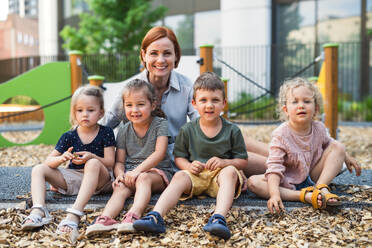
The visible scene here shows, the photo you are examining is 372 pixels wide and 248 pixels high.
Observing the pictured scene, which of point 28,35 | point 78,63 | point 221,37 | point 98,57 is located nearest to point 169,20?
point 221,37

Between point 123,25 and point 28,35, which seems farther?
point 28,35

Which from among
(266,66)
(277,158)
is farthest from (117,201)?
(266,66)

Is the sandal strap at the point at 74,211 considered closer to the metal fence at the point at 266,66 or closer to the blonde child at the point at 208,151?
the blonde child at the point at 208,151

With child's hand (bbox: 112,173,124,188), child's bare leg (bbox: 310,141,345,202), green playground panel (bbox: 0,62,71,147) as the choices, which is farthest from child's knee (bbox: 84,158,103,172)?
green playground panel (bbox: 0,62,71,147)

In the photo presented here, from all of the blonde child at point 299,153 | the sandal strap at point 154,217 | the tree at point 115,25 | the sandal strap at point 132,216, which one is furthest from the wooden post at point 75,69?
the tree at point 115,25

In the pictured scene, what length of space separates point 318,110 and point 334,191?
71 cm

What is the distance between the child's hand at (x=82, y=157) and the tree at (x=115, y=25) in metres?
9.39

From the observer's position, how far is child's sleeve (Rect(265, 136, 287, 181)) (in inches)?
107

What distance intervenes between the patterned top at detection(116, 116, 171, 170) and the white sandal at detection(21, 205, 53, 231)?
65cm

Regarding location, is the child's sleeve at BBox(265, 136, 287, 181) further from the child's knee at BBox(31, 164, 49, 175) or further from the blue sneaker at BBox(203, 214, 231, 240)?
the child's knee at BBox(31, 164, 49, 175)

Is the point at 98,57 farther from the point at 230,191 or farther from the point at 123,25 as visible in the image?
the point at 230,191

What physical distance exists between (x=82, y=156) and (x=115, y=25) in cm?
952

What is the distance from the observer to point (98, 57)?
1205cm

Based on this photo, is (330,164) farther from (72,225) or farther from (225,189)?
(72,225)
